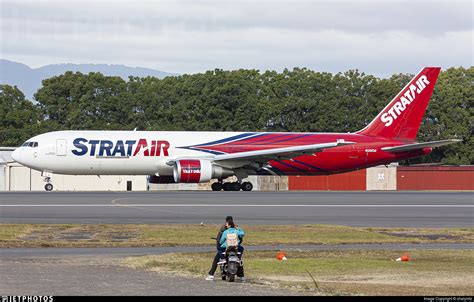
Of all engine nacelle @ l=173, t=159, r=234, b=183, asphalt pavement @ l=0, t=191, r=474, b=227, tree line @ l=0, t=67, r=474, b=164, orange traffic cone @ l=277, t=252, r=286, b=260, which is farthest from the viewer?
tree line @ l=0, t=67, r=474, b=164

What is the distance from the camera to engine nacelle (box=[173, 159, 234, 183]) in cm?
5416

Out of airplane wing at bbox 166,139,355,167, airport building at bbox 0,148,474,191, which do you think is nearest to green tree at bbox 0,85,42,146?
airport building at bbox 0,148,474,191

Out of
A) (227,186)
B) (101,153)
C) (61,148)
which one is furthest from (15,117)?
(227,186)

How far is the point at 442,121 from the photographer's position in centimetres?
10194

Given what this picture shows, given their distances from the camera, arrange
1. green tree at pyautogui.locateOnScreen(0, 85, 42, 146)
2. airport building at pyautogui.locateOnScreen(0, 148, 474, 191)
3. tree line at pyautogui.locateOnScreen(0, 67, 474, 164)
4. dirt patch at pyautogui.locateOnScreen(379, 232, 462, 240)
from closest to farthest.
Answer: dirt patch at pyautogui.locateOnScreen(379, 232, 462, 240) → airport building at pyautogui.locateOnScreen(0, 148, 474, 191) → green tree at pyautogui.locateOnScreen(0, 85, 42, 146) → tree line at pyautogui.locateOnScreen(0, 67, 474, 164)

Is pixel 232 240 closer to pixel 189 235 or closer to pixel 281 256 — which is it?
pixel 281 256

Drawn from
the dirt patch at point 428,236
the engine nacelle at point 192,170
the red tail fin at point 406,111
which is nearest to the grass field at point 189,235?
the dirt patch at point 428,236

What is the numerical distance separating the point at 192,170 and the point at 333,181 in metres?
22.9

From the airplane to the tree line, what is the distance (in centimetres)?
3522

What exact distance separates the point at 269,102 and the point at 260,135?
4160cm

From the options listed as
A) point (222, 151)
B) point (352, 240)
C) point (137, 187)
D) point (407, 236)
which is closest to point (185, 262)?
point (352, 240)

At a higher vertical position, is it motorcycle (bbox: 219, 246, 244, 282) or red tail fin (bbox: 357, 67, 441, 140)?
red tail fin (bbox: 357, 67, 441, 140)

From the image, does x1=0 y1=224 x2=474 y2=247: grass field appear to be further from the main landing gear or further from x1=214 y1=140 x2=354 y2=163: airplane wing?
the main landing gear

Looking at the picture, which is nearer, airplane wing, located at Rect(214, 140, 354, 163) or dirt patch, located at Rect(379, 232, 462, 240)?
dirt patch, located at Rect(379, 232, 462, 240)
